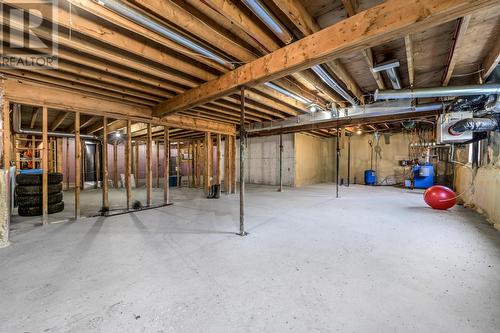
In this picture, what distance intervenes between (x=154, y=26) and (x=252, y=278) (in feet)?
8.12

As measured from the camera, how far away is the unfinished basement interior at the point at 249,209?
144 cm

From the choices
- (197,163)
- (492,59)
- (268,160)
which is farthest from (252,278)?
(268,160)

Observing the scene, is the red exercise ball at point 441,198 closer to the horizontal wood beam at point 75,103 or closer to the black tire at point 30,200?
the horizontal wood beam at point 75,103

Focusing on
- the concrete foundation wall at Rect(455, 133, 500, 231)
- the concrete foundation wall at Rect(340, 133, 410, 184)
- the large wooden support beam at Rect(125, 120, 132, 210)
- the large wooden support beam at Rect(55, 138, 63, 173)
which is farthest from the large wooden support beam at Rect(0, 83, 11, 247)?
the concrete foundation wall at Rect(340, 133, 410, 184)

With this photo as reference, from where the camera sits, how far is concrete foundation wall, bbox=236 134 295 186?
864cm

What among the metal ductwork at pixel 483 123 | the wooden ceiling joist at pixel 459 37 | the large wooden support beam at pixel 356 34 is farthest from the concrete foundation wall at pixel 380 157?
the large wooden support beam at pixel 356 34

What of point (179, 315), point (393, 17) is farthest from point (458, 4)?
point (179, 315)

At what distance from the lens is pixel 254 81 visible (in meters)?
2.70

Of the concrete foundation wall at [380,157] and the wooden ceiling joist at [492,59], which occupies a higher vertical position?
the wooden ceiling joist at [492,59]

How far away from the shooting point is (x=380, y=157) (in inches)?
375

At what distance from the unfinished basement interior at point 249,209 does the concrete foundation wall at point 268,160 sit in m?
3.80

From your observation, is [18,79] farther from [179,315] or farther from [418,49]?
[418,49]

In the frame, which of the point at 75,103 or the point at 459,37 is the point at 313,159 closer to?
the point at 459,37

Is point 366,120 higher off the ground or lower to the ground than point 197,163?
higher
